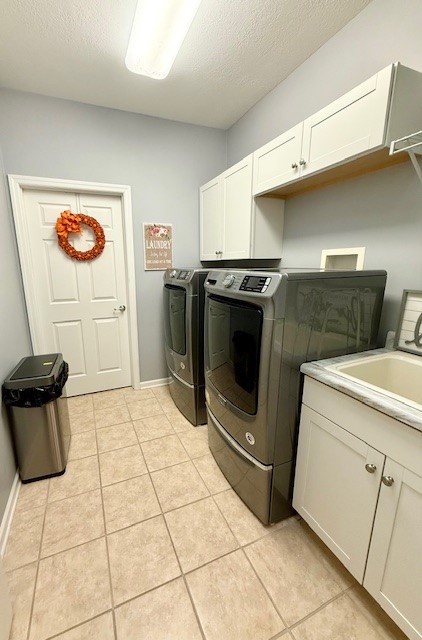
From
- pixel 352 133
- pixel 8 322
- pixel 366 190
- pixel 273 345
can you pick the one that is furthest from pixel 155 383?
pixel 352 133

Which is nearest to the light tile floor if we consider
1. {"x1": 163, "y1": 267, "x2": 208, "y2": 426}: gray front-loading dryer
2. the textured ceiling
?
{"x1": 163, "y1": 267, "x2": 208, "y2": 426}: gray front-loading dryer

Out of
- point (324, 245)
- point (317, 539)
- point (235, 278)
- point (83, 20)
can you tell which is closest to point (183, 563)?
point (317, 539)

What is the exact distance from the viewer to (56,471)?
1792mm

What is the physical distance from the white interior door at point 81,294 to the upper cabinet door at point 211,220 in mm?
843

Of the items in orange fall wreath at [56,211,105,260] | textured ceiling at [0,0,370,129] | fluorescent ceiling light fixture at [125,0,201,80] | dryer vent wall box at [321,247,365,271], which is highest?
textured ceiling at [0,0,370,129]

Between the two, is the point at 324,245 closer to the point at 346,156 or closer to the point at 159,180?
the point at 346,156

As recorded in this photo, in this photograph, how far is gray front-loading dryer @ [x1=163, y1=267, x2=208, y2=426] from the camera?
2066mm

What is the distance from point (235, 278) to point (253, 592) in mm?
1402

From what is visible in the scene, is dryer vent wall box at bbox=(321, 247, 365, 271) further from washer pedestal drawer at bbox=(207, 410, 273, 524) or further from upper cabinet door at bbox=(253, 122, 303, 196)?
washer pedestal drawer at bbox=(207, 410, 273, 524)

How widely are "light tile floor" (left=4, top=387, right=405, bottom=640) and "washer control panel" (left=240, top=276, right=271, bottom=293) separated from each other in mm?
1270

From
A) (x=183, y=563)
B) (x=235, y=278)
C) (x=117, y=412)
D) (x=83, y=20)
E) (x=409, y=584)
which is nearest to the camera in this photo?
(x=409, y=584)

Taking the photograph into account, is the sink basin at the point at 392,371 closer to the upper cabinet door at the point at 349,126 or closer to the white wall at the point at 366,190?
the white wall at the point at 366,190

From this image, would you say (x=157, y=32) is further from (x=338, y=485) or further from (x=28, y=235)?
(x=338, y=485)

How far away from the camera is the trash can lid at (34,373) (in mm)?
1629
